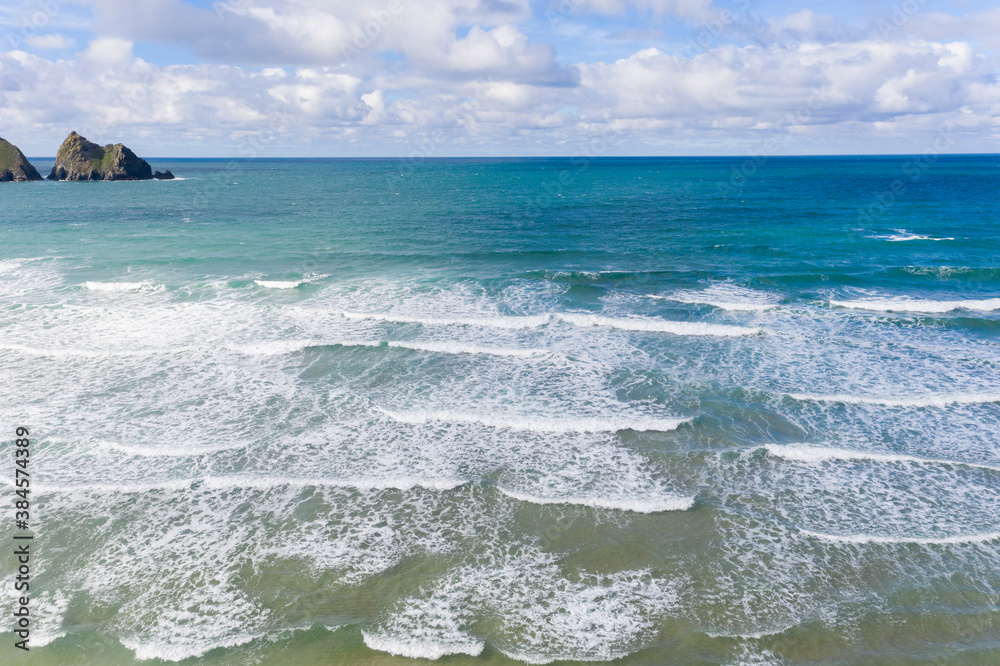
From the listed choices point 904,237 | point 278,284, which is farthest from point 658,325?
point 904,237

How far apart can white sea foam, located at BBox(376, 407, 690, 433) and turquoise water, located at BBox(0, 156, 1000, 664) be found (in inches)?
4.1

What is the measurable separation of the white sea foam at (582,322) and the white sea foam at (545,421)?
7516 mm

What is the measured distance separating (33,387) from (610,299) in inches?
900

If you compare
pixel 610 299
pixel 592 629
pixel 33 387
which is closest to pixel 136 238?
pixel 33 387

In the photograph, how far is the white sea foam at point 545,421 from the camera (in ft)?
50.8

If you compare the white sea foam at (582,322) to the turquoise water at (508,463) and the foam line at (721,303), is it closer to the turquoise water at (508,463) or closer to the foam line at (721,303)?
the turquoise water at (508,463)

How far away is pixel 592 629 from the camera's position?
9.30 meters

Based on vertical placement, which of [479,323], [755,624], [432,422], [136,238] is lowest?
[755,624]

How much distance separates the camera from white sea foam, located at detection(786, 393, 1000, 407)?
16.6m

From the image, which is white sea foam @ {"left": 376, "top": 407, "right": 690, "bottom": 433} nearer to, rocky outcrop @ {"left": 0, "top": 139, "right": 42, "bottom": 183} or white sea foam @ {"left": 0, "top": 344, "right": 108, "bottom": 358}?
white sea foam @ {"left": 0, "top": 344, "right": 108, "bottom": 358}

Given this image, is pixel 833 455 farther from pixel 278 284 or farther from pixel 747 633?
pixel 278 284

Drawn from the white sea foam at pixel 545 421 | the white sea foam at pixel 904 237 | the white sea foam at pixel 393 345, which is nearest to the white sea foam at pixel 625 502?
the white sea foam at pixel 545 421

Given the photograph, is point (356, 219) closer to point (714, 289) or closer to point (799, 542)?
point (714, 289)

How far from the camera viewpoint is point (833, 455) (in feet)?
46.4
